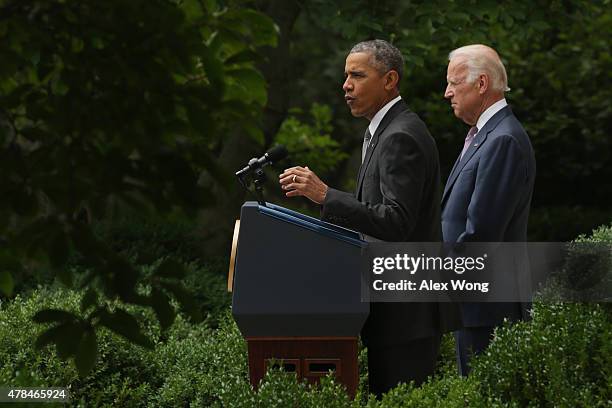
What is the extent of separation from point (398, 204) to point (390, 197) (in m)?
0.05

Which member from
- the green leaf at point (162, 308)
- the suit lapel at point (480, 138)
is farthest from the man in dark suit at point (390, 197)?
the green leaf at point (162, 308)

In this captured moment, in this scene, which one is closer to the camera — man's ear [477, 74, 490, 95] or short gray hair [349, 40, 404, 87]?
short gray hair [349, 40, 404, 87]

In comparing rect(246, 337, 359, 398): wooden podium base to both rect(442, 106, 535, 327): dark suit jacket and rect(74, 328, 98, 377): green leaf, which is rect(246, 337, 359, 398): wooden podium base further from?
rect(74, 328, 98, 377): green leaf

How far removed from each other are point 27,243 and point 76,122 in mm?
445

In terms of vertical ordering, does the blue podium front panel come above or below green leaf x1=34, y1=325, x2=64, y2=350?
above

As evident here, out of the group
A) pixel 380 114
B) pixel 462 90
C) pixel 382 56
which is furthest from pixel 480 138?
pixel 382 56

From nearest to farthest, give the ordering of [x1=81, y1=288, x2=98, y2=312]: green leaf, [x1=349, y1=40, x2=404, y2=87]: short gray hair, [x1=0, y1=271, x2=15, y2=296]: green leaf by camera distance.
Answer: [x1=81, y1=288, x2=98, y2=312]: green leaf < [x1=0, y1=271, x2=15, y2=296]: green leaf < [x1=349, y1=40, x2=404, y2=87]: short gray hair

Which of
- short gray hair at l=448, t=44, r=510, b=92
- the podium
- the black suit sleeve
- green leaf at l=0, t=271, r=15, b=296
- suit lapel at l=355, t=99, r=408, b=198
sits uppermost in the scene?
short gray hair at l=448, t=44, r=510, b=92

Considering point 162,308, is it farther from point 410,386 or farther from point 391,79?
point 391,79

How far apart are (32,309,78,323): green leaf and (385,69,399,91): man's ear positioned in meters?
2.18

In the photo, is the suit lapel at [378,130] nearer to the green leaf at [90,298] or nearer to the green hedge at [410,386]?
the green hedge at [410,386]

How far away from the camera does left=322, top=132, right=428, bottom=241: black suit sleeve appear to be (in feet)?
17.2

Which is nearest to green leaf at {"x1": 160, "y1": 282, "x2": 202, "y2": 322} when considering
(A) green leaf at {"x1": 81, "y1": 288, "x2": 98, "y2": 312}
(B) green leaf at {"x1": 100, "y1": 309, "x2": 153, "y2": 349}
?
(B) green leaf at {"x1": 100, "y1": 309, "x2": 153, "y2": 349}

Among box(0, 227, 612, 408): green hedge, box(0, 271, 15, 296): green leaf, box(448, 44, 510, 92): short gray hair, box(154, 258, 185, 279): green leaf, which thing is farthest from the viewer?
box(448, 44, 510, 92): short gray hair
